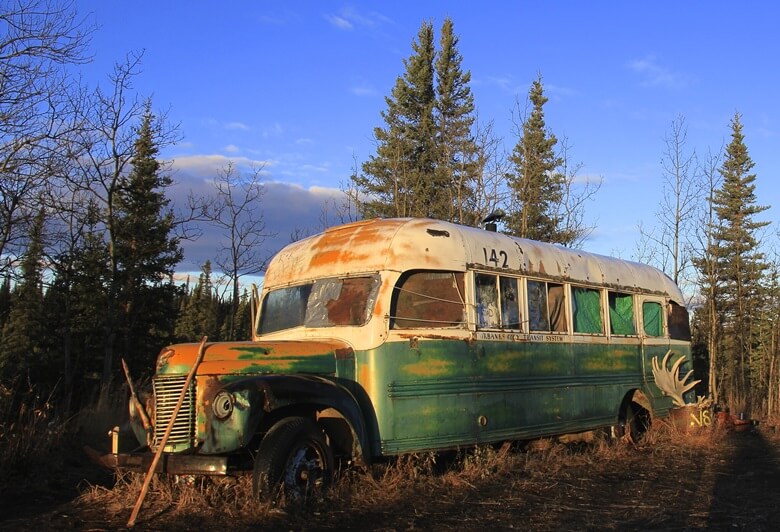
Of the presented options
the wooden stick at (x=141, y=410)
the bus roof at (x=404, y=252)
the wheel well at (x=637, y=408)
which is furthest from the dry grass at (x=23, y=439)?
the wheel well at (x=637, y=408)

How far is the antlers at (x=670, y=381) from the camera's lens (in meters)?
11.2

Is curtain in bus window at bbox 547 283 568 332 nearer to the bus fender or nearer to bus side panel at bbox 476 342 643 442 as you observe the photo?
bus side panel at bbox 476 342 643 442

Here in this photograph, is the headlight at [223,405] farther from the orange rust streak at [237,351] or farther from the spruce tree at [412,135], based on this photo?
the spruce tree at [412,135]

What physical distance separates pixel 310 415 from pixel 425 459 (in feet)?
5.68

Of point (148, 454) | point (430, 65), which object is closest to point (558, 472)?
point (148, 454)

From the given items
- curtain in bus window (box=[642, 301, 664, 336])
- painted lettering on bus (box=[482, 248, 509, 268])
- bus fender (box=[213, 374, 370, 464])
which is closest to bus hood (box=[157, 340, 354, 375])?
bus fender (box=[213, 374, 370, 464])

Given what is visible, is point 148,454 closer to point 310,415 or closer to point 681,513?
point 310,415

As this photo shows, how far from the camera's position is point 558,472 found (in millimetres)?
8117

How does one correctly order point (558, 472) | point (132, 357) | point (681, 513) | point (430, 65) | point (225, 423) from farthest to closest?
1. point (430, 65)
2. point (132, 357)
3. point (558, 472)
4. point (681, 513)
5. point (225, 423)

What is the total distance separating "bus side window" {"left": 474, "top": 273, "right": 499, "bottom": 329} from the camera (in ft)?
25.8

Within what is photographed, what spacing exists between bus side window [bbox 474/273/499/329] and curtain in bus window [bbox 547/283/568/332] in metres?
1.29

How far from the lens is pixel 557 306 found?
927 cm

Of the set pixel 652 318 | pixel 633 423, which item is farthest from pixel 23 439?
pixel 652 318

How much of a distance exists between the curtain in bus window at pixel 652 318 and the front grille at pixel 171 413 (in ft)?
25.8
